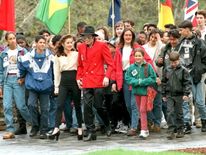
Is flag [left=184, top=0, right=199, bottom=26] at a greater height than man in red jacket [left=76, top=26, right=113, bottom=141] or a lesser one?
greater

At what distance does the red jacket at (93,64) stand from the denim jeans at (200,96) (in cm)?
195

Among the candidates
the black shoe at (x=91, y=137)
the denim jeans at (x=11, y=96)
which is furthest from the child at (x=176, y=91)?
the denim jeans at (x=11, y=96)

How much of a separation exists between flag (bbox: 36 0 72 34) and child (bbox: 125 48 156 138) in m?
2.76

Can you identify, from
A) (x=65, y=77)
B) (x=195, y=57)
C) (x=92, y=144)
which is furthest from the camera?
(x=195, y=57)

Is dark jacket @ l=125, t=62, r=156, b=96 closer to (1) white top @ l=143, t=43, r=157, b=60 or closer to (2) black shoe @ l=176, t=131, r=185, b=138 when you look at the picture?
(2) black shoe @ l=176, t=131, r=185, b=138

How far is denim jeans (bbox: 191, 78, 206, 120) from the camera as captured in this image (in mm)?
13406

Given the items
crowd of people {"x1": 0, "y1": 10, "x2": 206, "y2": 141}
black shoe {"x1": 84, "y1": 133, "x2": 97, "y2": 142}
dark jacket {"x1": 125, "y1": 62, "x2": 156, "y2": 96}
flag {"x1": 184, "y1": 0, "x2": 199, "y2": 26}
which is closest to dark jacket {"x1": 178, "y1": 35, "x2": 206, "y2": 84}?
crowd of people {"x1": 0, "y1": 10, "x2": 206, "y2": 141}

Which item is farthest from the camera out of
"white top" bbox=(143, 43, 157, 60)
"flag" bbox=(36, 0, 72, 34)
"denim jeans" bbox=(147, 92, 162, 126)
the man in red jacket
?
"flag" bbox=(36, 0, 72, 34)

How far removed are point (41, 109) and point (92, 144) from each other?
176cm

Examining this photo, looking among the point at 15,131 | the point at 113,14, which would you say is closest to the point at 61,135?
the point at 15,131

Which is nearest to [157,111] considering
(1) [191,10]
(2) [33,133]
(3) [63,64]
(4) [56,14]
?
(3) [63,64]

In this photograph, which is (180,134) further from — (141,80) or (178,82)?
(141,80)

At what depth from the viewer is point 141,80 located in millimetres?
12867

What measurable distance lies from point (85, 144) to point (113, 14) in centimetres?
583
